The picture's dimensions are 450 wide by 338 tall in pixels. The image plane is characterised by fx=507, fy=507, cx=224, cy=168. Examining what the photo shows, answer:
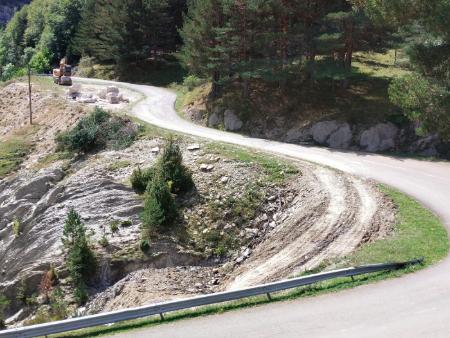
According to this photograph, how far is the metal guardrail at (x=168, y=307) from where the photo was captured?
11668 mm

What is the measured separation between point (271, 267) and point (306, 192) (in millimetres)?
5891

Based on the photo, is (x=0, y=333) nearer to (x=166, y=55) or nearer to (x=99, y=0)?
(x=166, y=55)

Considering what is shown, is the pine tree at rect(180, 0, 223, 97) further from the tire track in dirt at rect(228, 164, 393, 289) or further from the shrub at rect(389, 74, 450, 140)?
the shrub at rect(389, 74, 450, 140)

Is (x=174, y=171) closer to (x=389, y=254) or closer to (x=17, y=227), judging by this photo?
(x=17, y=227)

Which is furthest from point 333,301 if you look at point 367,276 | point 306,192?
point 306,192

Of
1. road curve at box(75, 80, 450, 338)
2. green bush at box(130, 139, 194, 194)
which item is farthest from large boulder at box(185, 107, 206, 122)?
road curve at box(75, 80, 450, 338)

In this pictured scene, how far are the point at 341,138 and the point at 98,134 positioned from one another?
15.7 metres

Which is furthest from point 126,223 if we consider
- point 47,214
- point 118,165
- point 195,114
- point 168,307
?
point 195,114

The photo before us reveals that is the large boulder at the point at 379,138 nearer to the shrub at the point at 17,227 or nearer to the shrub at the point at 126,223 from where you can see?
the shrub at the point at 126,223

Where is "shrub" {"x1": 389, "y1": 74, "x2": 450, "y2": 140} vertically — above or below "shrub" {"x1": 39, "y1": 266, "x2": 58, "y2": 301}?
above

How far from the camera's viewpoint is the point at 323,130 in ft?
110

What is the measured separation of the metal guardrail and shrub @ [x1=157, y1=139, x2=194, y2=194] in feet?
41.2

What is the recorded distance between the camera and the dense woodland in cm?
2184

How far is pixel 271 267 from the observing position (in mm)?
18859
